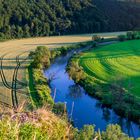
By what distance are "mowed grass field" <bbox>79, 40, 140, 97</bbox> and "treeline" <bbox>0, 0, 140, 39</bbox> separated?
14.0 metres

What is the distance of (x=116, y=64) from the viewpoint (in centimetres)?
5725

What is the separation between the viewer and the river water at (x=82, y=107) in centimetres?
3547

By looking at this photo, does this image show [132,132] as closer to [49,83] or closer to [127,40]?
[49,83]

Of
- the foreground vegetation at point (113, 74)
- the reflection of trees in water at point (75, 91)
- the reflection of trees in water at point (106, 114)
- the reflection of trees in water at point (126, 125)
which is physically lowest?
the reflection of trees in water at point (126, 125)

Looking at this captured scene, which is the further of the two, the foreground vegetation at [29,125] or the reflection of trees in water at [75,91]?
the reflection of trees in water at [75,91]

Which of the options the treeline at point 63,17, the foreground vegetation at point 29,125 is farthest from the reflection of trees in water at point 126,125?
the treeline at point 63,17

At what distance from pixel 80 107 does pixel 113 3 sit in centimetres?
5588

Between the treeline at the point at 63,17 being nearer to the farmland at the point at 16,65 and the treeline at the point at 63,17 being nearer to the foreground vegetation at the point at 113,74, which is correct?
the farmland at the point at 16,65

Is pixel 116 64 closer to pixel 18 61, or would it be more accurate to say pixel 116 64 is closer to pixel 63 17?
pixel 18 61

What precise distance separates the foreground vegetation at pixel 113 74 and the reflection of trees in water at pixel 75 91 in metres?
0.82

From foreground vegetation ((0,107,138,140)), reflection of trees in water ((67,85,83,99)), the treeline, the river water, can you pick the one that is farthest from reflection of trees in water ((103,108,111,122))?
the treeline

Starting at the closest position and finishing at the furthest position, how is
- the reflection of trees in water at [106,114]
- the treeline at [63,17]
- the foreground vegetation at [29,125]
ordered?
the foreground vegetation at [29,125] < the reflection of trees in water at [106,114] < the treeline at [63,17]

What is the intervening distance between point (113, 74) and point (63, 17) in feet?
116

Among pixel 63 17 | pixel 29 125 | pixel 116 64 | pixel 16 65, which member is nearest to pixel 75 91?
pixel 116 64
